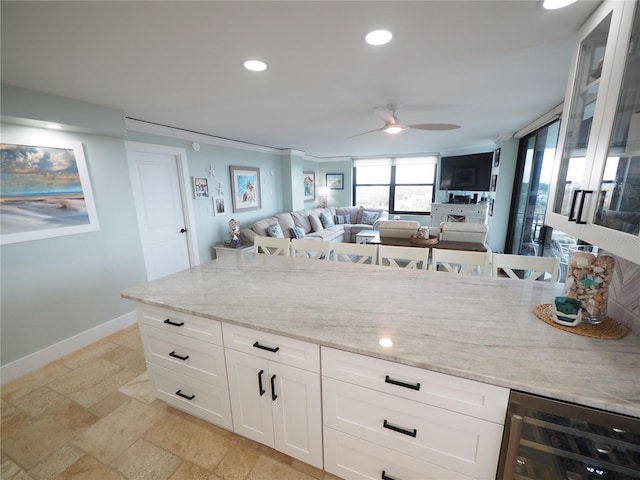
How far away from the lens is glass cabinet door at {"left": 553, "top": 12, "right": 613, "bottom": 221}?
3.65 feet

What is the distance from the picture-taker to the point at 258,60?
5.29 feet

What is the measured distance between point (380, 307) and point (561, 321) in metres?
0.81

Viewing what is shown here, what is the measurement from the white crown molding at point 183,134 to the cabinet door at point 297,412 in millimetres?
3222

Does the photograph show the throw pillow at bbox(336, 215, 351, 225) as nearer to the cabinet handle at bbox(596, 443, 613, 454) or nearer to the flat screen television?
the flat screen television

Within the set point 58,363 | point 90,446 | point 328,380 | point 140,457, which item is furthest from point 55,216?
point 328,380

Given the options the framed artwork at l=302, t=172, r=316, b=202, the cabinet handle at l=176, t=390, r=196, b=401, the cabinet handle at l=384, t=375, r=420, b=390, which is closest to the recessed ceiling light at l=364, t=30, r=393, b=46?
the cabinet handle at l=384, t=375, r=420, b=390

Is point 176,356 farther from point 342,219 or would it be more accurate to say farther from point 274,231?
point 342,219

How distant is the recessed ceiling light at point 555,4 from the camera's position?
1.12 metres

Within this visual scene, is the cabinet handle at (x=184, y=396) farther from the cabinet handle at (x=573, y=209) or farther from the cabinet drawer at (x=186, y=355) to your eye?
the cabinet handle at (x=573, y=209)

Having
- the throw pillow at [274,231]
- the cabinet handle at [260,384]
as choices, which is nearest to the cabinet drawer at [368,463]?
the cabinet handle at [260,384]

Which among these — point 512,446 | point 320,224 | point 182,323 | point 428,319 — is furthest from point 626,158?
point 320,224

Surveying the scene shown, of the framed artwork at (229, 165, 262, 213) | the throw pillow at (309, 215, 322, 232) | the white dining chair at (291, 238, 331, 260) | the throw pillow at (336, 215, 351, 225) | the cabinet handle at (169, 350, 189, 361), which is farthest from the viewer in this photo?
the throw pillow at (336, 215, 351, 225)

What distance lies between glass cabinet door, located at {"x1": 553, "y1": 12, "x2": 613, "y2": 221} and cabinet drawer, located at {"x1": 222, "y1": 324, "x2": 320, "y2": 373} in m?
1.34

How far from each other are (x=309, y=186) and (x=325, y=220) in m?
1.39
